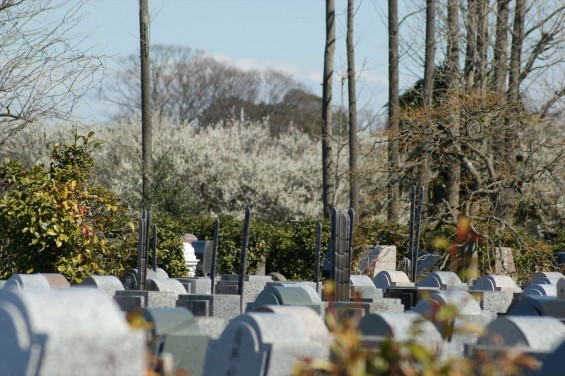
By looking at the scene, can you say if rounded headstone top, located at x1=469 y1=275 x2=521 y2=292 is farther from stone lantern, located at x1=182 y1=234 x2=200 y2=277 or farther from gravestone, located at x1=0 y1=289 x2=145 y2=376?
gravestone, located at x1=0 y1=289 x2=145 y2=376

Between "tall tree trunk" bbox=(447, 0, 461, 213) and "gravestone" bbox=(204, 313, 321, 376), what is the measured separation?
47.9 feet

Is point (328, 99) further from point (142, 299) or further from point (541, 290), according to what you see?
point (142, 299)

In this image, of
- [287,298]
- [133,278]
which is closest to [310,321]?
[287,298]

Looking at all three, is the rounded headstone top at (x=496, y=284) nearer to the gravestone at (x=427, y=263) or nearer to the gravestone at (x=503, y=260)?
the gravestone at (x=427, y=263)

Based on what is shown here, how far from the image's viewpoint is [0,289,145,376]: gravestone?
428cm

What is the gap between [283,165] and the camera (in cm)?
4369

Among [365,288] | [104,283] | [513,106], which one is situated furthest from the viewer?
[513,106]

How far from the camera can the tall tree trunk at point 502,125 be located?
20812 mm

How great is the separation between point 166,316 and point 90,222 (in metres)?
9.87

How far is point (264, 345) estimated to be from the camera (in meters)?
5.67

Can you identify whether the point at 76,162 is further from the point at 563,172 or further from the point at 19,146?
the point at 19,146

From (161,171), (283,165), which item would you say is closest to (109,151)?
(283,165)

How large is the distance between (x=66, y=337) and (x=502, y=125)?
17135 mm

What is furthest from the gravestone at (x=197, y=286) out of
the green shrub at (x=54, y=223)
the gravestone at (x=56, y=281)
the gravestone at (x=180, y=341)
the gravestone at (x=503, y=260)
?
the gravestone at (x=180, y=341)
